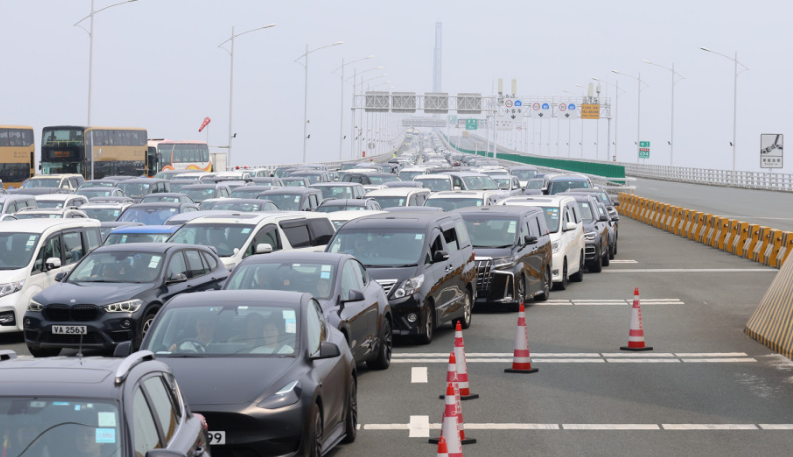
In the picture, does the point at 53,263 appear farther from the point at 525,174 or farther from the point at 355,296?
the point at 525,174

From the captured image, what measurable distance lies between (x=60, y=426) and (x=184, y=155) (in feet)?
238

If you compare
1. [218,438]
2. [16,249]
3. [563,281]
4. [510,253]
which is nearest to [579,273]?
[563,281]

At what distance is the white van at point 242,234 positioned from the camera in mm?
19609

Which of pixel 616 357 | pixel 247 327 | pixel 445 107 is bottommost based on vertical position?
pixel 616 357

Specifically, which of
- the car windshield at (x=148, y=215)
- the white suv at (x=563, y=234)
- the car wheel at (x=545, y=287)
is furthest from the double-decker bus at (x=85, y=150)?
the car wheel at (x=545, y=287)

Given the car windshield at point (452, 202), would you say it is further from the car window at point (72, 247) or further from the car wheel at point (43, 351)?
the car wheel at point (43, 351)

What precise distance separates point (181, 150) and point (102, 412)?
7249cm

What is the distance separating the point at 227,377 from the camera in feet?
28.6

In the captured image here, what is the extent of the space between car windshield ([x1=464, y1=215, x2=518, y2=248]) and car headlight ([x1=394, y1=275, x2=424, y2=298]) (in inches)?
197

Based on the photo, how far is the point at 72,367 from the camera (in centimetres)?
572

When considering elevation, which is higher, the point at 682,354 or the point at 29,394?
the point at 29,394

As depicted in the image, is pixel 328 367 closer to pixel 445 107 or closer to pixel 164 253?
pixel 164 253

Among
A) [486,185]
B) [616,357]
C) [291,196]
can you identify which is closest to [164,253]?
[616,357]

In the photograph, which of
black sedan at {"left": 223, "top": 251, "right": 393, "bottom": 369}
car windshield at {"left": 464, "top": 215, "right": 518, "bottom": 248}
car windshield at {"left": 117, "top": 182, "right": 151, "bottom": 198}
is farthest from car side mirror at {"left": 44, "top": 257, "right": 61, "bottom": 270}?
car windshield at {"left": 117, "top": 182, "right": 151, "bottom": 198}
